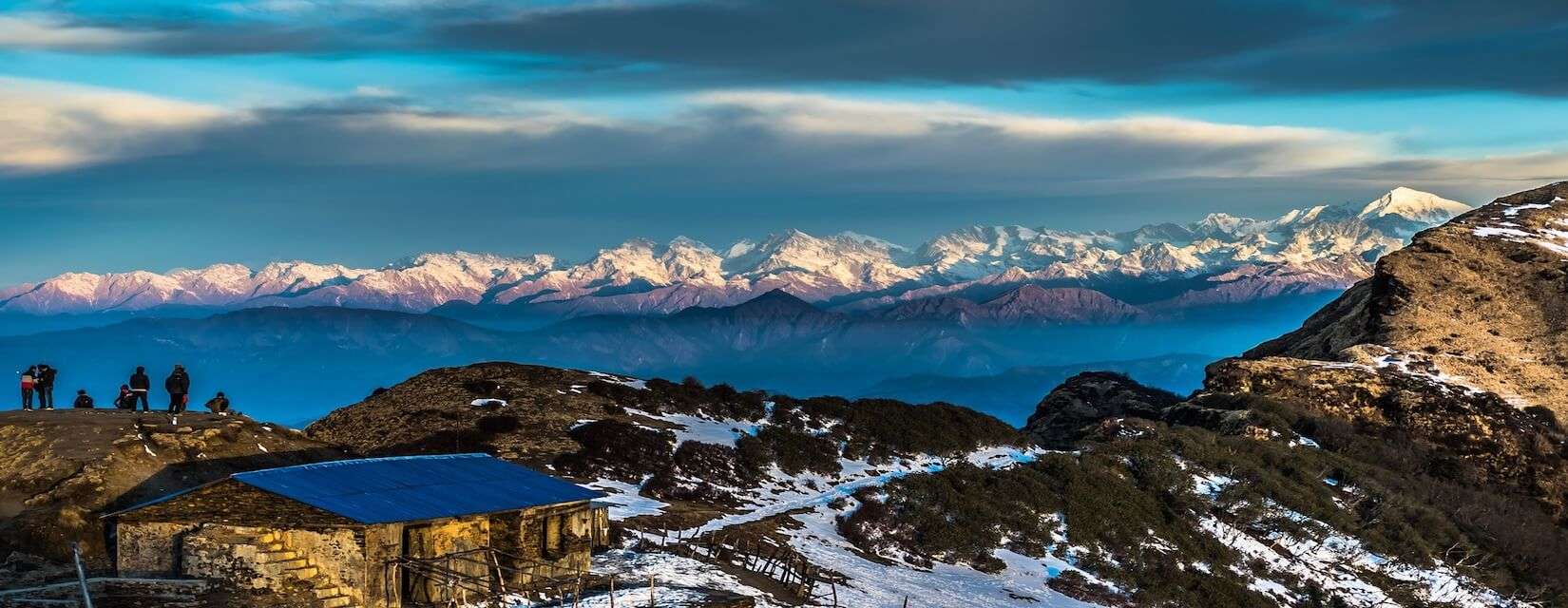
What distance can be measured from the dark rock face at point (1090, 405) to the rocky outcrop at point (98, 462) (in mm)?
77408

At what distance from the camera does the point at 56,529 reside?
148 ft

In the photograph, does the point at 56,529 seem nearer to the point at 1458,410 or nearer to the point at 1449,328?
the point at 1458,410

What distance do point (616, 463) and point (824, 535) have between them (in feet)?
43.2

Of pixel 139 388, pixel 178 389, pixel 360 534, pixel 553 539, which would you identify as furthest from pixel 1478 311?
pixel 360 534

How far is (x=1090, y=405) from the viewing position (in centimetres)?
13325

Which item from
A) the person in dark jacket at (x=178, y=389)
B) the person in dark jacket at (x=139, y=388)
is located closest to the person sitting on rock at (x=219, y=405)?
the person in dark jacket at (x=178, y=389)

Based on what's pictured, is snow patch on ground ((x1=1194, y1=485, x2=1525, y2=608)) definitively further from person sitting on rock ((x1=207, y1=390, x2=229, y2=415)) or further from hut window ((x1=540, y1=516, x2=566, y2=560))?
person sitting on rock ((x1=207, y1=390, x2=229, y2=415))

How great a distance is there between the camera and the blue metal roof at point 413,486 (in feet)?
135

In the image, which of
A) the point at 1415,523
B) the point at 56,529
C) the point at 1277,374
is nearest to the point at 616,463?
the point at 56,529

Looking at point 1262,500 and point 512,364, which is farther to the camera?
point 512,364

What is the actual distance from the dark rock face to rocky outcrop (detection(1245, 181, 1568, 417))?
55.3 feet

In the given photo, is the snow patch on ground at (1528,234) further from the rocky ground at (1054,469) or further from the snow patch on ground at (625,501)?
the snow patch on ground at (625,501)

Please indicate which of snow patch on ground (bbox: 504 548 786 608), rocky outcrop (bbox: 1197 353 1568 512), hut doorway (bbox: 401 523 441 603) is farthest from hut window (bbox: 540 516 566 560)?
rocky outcrop (bbox: 1197 353 1568 512)

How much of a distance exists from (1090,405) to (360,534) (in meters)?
103
